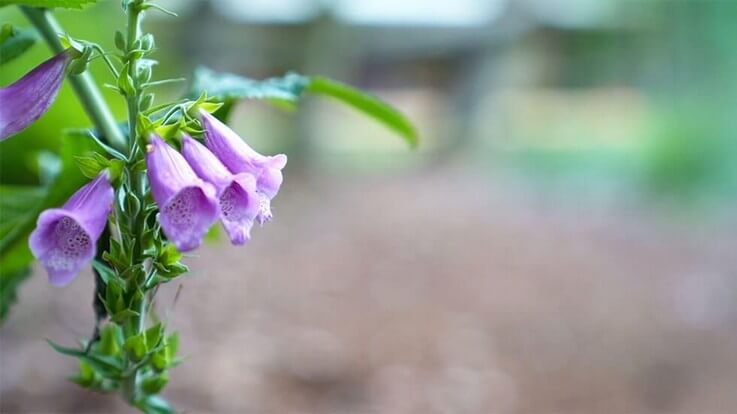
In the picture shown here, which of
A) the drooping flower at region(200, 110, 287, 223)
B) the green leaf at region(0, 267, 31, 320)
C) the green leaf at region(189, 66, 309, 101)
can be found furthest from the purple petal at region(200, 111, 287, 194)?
the green leaf at region(0, 267, 31, 320)

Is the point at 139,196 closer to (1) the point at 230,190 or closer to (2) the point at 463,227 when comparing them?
(1) the point at 230,190

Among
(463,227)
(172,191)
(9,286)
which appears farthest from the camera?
(463,227)

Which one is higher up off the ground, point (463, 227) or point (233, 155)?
point (463, 227)

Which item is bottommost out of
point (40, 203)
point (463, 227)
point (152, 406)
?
point (152, 406)

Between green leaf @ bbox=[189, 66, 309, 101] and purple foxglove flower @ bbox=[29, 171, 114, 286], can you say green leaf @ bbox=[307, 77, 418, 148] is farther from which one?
purple foxglove flower @ bbox=[29, 171, 114, 286]

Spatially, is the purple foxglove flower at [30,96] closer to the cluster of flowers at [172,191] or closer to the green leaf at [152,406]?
the cluster of flowers at [172,191]

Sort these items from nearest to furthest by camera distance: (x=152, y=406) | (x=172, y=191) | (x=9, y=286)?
(x=172, y=191)
(x=152, y=406)
(x=9, y=286)

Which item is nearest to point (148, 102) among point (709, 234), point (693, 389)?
point (693, 389)

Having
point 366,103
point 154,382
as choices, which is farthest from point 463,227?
point 154,382
